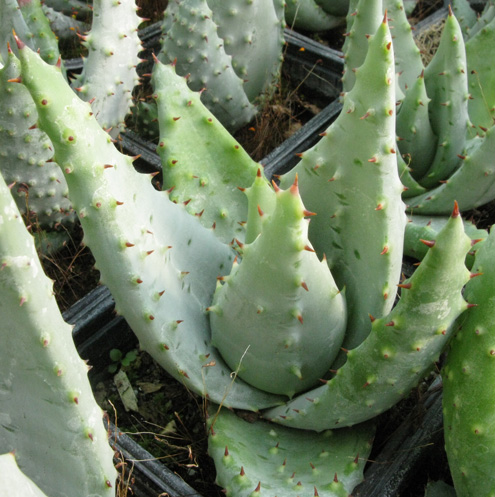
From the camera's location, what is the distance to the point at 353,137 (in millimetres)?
951

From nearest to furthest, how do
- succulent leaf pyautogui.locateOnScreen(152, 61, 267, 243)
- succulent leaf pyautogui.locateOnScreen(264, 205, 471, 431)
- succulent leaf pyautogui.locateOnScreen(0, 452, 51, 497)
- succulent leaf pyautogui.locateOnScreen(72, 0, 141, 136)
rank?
succulent leaf pyautogui.locateOnScreen(0, 452, 51, 497) → succulent leaf pyautogui.locateOnScreen(264, 205, 471, 431) → succulent leaf pyautogui.locateOnScreen(152, 61, 267, 243) → succulent leaf pyautogui.locateOnScreen(72, 0, 141, 136)

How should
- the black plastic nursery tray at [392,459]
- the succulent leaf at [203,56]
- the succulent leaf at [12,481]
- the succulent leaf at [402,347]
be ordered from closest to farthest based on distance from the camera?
the succulent leaf at [12,481] < the succulent leaf at [402,347] < the black plastic nursery tray at [392,459] < the succulent leaf at [203,56]

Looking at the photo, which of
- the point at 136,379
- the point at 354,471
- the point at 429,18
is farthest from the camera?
the point at 429,18

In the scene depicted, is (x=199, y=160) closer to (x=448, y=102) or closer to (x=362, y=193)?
(x=362, y=193)

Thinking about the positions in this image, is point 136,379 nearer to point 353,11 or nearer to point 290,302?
point 290,302

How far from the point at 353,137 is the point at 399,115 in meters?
0.61

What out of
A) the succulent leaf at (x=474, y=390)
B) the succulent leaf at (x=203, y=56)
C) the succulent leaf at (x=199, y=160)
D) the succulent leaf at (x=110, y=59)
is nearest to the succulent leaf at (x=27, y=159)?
the succulent leaf at (x=110, y=59)

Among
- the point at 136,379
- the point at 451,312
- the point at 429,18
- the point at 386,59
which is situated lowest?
the point at 136,379

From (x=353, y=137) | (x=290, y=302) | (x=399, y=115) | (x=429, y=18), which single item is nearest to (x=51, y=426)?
(x=290, y=302)

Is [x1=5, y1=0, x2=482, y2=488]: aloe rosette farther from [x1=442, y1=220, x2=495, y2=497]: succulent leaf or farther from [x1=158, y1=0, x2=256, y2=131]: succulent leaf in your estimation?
[x1=158, y1=0, x2=256, y2=131]: succulent leaf

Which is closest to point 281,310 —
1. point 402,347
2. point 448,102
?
point 402,347

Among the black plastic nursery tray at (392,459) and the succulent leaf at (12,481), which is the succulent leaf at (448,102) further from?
the succulent leaf at (12,481)

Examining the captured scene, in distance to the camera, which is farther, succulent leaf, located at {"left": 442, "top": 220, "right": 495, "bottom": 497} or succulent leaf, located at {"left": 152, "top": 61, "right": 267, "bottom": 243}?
succulent leaf, located at {"left": 152, "top": 61, "right": 267, "bottom": 243}

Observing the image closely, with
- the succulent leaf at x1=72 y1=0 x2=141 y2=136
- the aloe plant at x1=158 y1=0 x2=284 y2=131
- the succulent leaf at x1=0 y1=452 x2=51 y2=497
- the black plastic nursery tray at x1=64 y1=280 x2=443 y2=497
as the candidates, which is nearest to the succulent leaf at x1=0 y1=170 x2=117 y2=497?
the succulent leaf at x1=0 y1=452 x2=51 y2=497
